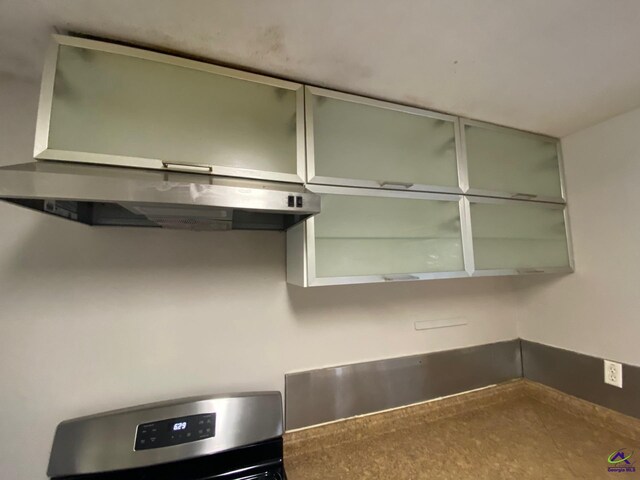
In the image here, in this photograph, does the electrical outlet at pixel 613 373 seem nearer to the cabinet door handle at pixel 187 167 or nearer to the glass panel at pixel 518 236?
the glass panel at pixel 518 236

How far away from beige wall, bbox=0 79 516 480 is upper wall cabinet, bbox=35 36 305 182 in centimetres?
35

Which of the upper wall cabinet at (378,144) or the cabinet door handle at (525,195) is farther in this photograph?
the cabinet door handle at (525,195)

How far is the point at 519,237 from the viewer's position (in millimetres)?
1427

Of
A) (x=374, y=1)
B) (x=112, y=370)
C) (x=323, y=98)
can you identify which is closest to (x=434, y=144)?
(x=323, y=98)

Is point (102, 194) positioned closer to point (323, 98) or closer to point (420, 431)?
point (323, 98)

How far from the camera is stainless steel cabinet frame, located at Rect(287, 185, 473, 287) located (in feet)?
3.22

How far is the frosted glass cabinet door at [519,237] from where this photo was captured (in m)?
1.32

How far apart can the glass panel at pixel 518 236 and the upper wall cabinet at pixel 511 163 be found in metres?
0.07

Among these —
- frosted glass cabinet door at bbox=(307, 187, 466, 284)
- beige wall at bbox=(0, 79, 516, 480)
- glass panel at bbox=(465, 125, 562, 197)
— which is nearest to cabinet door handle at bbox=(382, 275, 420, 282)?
frosted glass cabinet door at bbox=(307, 187, 466, 284)

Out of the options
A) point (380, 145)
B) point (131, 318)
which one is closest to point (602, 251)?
point (380, 145)

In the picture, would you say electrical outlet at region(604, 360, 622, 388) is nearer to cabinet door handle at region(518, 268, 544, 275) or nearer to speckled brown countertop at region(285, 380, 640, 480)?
speckled brown countertop at region(285, 380, 640, 480)

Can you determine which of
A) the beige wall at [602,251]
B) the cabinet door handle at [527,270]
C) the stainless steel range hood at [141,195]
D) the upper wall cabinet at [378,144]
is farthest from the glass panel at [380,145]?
the beige wall at [602,251]

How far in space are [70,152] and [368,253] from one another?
3.34 feet

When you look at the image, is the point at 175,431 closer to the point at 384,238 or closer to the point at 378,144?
the point at 384,238
